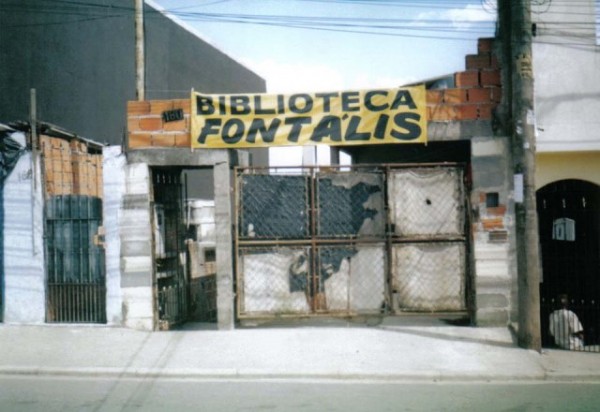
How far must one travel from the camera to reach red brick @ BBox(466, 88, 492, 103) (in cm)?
969

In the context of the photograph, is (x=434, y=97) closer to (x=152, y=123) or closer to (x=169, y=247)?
(x=152, y=123)

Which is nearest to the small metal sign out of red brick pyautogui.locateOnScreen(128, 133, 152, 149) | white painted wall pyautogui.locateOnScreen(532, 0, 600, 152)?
red brick pyautogui.locateOnScreen(128, 133, 152, 149)

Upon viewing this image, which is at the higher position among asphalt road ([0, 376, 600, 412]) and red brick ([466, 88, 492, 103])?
red brick ([466, 88, 492, 103])

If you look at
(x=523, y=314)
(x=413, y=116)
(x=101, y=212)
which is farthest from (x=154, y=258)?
(x=523, y=314)

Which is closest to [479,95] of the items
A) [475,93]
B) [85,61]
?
[475,93]

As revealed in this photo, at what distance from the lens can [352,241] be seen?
9859mm

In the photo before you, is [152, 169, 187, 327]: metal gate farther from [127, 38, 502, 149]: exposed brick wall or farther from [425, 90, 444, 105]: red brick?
[127, 38, 502, 149]: exposed brick wall

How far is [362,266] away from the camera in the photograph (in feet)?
32.4

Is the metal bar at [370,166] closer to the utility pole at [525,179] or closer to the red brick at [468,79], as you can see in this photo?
the red brick at [468,79]

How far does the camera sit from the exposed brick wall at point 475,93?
968 cm

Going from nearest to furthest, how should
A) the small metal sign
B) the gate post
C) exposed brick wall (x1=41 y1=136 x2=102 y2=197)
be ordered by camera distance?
the gate post < the small metal sign < exposed brick wall (x1=41 y1=136 x2=102 y2=197)

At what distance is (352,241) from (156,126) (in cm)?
388

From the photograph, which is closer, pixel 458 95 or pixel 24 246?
pixel 458 95

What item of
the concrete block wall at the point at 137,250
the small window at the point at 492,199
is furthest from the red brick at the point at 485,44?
the concrete block wall at the point at 137,250
